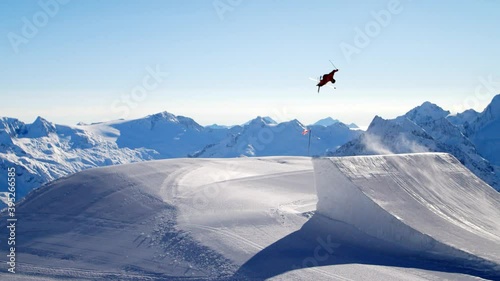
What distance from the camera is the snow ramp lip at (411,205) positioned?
24.4 m

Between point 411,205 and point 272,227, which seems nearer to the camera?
point 272,227

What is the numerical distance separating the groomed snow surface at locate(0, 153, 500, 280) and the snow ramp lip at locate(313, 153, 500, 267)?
8cm

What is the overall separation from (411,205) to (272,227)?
9221 millimetres

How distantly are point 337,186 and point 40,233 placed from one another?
1987 centimetres

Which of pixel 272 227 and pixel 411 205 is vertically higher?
pixel 411 205

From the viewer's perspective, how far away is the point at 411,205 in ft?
92.2

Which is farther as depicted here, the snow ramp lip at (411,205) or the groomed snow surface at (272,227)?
the snow ramp lip at (411,205)

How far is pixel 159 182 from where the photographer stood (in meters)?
36.8

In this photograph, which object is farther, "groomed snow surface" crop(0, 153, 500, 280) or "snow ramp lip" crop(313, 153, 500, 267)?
"snow ramp lip" crop(313, 153, 500, 267)

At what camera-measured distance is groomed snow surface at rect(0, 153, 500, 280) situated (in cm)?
2294

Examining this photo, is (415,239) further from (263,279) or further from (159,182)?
(159,182)

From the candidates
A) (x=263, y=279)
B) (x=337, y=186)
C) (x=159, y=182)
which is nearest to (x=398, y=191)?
(x=337, y=186)

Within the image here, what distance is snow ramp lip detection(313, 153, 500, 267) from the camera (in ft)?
80.0

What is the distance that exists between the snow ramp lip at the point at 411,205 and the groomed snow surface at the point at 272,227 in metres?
0.08
